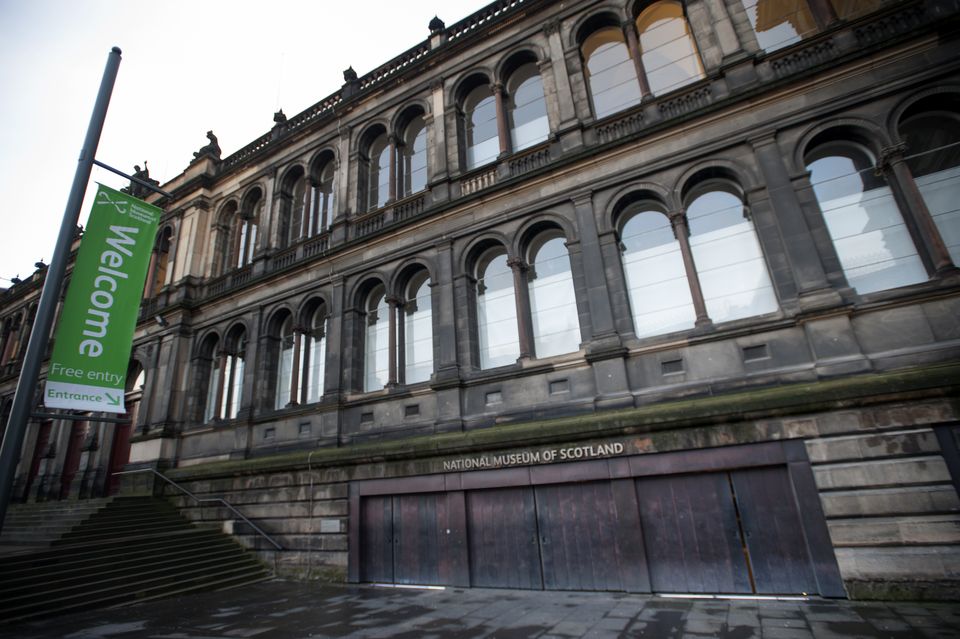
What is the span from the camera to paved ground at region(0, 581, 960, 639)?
6.52m

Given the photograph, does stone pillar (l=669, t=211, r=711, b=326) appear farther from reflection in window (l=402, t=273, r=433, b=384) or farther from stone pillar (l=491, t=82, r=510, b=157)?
reflection in window (l=402, t=273, r=433, b=384)

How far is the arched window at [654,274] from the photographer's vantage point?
11.1m

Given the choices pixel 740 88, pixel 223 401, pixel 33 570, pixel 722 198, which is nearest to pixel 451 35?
pixel 740 88

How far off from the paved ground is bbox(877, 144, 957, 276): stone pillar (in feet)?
19.0

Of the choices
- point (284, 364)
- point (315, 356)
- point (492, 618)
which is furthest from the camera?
point (284, 364)

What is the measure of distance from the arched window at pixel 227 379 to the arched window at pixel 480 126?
11.2 metres

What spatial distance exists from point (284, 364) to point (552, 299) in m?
10.3

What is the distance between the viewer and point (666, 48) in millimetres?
13344

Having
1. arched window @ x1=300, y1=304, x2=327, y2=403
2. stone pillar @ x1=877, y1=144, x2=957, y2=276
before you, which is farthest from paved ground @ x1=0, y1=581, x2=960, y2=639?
arched window @ x1=300, y1=304, x2=327, y2=403

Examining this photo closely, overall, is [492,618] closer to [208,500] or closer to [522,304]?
[522,304]

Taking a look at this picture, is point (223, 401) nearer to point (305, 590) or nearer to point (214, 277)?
point (214, 277)

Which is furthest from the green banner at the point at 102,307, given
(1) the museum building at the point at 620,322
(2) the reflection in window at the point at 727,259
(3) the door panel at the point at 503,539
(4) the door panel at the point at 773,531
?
(2) the reflection in window at the point at 727,259

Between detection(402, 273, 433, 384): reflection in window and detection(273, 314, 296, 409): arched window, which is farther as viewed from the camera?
detection(273, 314, 296, 409): arched window

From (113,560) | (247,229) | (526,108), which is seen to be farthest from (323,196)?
(113,560)
